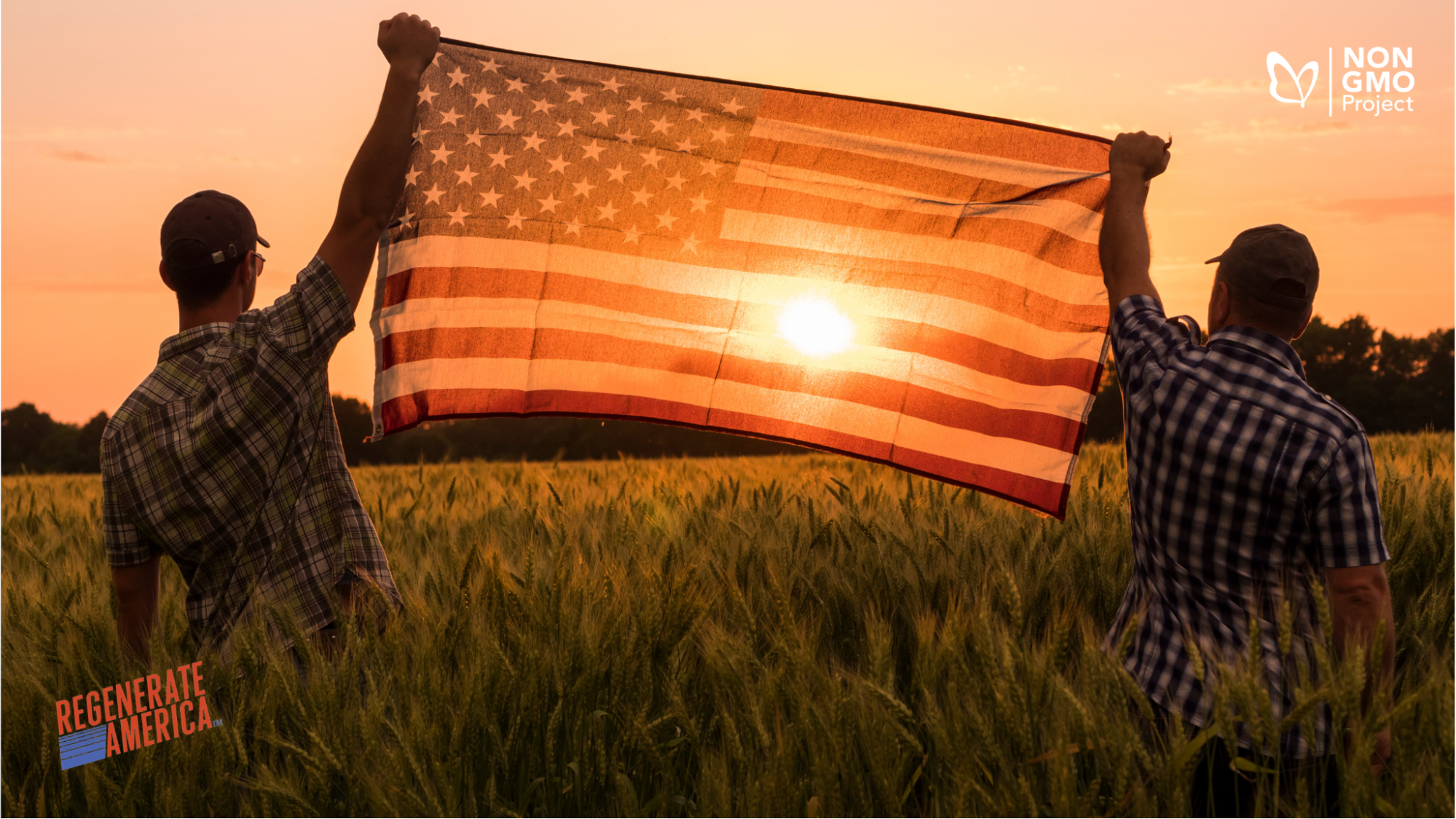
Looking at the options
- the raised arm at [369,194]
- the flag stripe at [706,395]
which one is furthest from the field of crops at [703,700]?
the raised arm at [369,194]

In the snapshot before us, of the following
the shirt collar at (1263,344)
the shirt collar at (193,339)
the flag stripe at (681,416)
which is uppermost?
the shirt collar at (193,339)

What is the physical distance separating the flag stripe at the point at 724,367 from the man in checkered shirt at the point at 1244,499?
1000 mm

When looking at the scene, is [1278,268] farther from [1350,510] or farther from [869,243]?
[869,243]

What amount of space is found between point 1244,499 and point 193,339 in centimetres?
280

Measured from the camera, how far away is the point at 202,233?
2.45m

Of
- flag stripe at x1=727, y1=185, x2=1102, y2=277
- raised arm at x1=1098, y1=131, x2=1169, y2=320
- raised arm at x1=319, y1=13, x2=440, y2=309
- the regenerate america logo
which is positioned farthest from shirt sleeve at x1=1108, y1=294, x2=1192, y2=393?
the regenerate america logo

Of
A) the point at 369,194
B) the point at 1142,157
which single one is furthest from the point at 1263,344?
the point at 369,194

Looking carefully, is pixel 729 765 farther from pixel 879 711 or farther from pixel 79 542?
pixel 79 542

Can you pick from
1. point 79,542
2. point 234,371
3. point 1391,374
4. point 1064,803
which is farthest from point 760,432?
point 1391,374

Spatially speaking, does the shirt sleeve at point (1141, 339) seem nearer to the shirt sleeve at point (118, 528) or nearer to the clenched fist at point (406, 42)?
the clenched fist at point (406, 42)

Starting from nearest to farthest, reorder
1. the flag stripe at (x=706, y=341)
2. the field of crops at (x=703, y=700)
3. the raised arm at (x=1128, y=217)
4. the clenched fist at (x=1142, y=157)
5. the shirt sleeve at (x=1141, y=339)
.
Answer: the field of crops at (x=703, y=700) → the shirt sleeve at (x=1141, y=339) → the raised arm at (x=1128, y=217) → the clenched fist at (x=1142, y=157) → the flag stripe at (x=706, y=341)

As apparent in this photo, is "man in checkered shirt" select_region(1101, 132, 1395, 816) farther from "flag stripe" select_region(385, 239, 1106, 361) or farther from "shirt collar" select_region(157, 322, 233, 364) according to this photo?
"shirt collar" select_region(157, 322, 233, 364)

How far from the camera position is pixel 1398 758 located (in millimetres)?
1688

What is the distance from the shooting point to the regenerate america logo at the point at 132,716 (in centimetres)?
204
